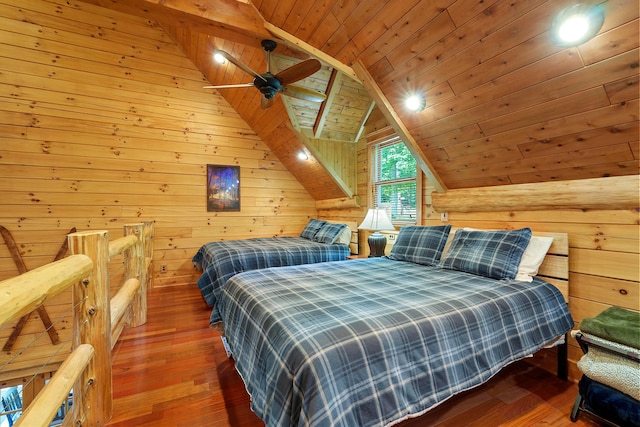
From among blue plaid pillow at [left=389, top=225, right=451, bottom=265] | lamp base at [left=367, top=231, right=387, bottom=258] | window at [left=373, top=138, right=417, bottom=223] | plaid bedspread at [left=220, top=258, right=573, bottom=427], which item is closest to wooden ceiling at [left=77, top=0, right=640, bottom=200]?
blue plaid pillow at [left=389, top=225, right=451, bottom=265]

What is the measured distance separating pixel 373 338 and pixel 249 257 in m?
2.34

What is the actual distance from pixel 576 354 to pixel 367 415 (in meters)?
1.86

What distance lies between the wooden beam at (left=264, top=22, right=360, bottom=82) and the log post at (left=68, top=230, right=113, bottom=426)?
7.16 feet

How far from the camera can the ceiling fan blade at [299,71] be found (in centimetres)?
236

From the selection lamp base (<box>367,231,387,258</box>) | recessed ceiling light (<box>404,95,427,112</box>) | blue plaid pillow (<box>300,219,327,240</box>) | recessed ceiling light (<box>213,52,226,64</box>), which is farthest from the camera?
blue plaid pillow (<box>300,219,327,240</box>)

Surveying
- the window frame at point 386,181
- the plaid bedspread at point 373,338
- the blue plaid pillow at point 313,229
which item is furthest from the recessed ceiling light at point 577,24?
the blue plaid pillow at point 313,229

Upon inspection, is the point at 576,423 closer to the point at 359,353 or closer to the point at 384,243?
the point at 359,353

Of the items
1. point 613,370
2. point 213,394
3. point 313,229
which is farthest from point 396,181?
point 213,394

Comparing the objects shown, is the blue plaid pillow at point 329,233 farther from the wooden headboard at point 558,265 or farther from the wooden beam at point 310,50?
the wooden headboard at point 558,265

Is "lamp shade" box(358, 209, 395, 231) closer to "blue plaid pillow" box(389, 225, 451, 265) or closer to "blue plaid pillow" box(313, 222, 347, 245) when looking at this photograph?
"blue plaid pillow" box(389, 225, 451, 265)

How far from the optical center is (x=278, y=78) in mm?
2596

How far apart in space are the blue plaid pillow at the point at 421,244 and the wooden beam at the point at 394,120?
0.50 m

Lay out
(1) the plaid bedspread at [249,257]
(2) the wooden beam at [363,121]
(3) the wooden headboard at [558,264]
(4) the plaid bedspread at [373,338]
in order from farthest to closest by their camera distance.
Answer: (2) the wooden beam at [363,121], (1) the plaid bedspread at [249,257], (3) the wooden headboard at [558,264], (4) the plaid bedspread at [373,338]

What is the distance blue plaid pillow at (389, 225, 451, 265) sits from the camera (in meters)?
Result: 2.52
